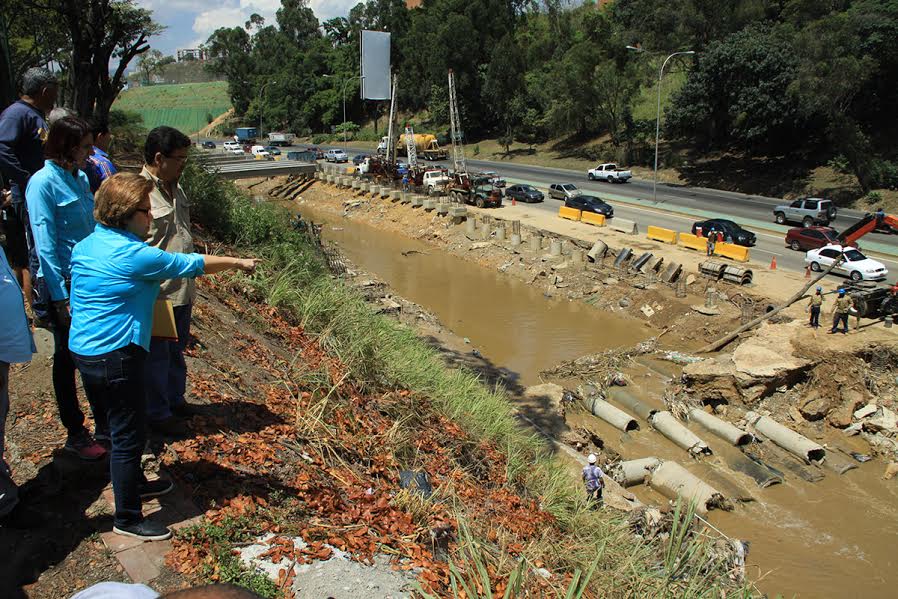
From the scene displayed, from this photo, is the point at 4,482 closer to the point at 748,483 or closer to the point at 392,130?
the point at 748,483

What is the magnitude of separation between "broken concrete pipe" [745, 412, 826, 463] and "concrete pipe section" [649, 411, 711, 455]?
4.98 ft

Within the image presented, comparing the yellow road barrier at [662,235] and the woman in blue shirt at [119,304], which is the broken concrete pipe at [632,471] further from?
the yellow road barrier at [662,235]

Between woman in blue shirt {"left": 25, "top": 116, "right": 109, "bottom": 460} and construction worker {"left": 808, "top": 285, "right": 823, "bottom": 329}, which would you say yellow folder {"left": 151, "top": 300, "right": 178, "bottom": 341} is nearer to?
woman in blue shirt {"left": 25, "top": 116, "right": 109, "bottom": 460}

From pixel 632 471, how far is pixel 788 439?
3.67m

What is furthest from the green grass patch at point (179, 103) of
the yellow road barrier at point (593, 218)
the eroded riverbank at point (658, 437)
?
the eroded riverbank at point (658, 437)

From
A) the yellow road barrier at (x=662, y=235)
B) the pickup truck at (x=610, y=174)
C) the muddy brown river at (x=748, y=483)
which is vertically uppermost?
the pickup truck at (x=610, y=174)

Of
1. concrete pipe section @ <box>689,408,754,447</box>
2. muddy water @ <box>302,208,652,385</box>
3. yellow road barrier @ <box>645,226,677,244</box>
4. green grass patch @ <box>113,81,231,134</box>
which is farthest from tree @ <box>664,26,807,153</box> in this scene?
green grass patch @ <box>113,81,231,134</box>

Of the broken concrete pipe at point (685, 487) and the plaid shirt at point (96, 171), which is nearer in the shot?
the plaid shirt at point (96, 171)

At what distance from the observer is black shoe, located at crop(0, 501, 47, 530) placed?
387 centimetres

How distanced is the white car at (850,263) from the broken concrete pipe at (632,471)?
1286 centimetres

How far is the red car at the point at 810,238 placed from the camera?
926 inches

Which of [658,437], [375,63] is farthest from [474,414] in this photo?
[375,63]

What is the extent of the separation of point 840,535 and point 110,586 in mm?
11547

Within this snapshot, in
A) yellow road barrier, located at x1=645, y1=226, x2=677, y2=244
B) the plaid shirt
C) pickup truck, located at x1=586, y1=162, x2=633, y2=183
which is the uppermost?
the plaid shirt
